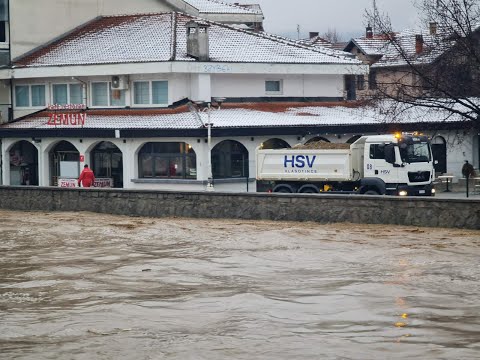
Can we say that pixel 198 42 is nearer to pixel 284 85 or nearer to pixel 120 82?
pixel 120 82

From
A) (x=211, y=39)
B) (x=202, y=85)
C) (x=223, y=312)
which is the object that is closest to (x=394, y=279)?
(x=223, y=312)

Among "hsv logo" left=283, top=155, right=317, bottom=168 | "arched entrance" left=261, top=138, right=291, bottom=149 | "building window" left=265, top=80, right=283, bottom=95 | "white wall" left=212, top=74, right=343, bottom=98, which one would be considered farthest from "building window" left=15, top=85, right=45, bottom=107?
"hsv logo" left=283, top=155, right=317, bottom=168

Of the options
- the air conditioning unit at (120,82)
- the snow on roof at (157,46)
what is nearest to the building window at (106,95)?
the air conditioning unit at (120,82)

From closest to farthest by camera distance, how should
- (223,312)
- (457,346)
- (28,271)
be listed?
(457,346) < (223,312) < (28,271)

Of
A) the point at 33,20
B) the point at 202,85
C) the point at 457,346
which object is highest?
the point at 33,20

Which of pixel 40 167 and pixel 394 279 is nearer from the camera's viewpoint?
pixel 394 279

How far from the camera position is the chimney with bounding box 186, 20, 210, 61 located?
1916 inches

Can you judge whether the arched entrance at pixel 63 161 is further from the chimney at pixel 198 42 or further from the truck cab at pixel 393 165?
the truck cab at pixel 393 165

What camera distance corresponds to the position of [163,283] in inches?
903

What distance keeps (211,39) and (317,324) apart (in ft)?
115

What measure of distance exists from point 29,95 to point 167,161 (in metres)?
10.7

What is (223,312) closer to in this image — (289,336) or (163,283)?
(289,336)

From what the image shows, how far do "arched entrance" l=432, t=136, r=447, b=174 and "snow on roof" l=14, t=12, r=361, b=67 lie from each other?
19.8 ft

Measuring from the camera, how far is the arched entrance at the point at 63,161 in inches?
1988
